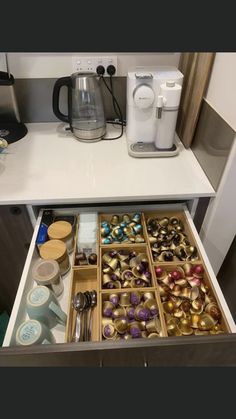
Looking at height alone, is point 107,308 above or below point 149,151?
below

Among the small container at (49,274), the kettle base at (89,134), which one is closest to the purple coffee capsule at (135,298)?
the small container at (49,274)

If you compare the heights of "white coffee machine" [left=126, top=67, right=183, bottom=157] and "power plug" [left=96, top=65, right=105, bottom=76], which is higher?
"power plug" [left=96, top=65, right=105, bottom=76]

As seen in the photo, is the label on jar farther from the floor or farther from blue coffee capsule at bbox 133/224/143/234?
the floor

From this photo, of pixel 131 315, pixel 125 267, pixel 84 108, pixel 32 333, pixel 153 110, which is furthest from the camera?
pixel 84 108

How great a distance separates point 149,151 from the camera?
1.00 m

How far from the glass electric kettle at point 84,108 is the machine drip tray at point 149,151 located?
182 mm

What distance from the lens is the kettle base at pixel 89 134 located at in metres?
1.08

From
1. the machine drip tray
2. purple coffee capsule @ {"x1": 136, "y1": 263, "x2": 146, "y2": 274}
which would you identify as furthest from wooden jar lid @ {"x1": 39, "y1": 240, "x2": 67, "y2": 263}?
the machine drip tray

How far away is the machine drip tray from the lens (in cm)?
99

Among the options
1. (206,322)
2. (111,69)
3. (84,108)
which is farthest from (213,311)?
(111,69)

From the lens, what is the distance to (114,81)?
1.13 metres

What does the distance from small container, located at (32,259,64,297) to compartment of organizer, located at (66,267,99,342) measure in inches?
1.8

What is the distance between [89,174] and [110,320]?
48 cm

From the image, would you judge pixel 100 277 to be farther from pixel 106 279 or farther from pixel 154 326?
pixel 154 326
